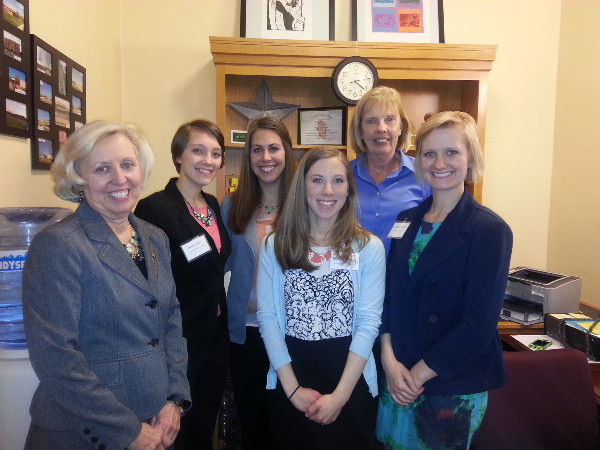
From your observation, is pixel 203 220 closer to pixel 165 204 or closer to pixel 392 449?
pixel 165 204

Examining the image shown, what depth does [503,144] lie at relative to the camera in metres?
3.31

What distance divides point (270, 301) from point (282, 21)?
2.26 metres

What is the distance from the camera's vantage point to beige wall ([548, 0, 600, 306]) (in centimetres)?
271

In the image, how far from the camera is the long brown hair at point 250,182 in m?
1.81

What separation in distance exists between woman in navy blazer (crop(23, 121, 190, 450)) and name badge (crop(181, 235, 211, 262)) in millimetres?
254

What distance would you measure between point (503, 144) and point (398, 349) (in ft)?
8.50

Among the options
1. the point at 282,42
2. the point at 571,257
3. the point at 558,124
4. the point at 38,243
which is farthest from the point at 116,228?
the point at 558,124

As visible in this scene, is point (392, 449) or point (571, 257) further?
point (571, 257)

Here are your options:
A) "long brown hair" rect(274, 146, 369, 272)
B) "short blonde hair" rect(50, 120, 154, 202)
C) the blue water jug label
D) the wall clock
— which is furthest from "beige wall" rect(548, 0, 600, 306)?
the blue water jug label

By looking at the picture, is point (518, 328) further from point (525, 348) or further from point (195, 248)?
point (195, 248)

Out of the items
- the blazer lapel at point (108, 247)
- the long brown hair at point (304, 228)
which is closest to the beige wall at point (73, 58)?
the blazer lapel at point (108, 247)

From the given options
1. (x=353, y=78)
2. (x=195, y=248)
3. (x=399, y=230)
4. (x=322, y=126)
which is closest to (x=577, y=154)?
(x=353, y=78)

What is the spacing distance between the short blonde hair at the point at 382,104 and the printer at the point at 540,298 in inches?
44.9

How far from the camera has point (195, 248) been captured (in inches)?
62.9
